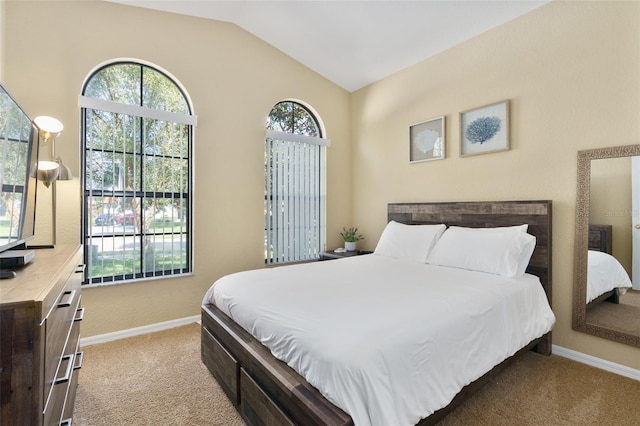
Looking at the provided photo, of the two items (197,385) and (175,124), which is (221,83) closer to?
(175,124)

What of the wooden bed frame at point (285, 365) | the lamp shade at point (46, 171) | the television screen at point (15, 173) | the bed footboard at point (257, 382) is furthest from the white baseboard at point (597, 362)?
the lamp shade at point (46, 171)

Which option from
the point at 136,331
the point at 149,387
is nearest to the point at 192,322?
the point at 136,331

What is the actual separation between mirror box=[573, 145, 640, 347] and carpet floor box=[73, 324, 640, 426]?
402 millimetres

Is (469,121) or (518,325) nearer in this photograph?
(518,325)

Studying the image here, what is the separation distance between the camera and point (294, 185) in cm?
405

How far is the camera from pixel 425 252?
299 cm

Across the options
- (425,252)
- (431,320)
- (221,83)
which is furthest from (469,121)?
(221,83)

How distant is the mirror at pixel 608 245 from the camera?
2213 millimetres

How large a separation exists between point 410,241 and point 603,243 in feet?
4.90

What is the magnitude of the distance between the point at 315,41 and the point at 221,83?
47.7 inches

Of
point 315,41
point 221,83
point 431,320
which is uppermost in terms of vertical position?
point 315,41

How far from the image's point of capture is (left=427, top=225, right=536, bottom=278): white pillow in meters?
2.41

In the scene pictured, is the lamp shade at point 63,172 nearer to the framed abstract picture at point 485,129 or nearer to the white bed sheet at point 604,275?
the framed abstract picture at point 485,129

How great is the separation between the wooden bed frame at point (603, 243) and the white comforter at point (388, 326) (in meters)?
0.44
